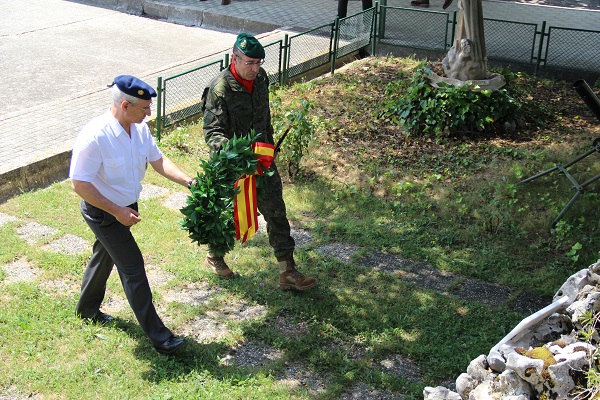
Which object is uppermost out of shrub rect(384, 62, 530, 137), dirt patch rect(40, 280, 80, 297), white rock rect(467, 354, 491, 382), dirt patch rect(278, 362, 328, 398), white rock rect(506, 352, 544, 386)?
white rock rect(506, 352, 544, 386)

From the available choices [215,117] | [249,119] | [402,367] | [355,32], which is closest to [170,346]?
[402,367]

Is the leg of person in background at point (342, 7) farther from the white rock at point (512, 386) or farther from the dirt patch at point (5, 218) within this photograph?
the white rock at point (512, 386)

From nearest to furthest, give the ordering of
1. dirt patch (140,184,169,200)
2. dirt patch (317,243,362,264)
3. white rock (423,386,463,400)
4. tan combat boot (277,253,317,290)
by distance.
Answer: white rock (423,386,463,400) → tan combat boot (277,253,317,290) → dirt patch (317,243,362,264) → dirt patch (140,184,169,200)

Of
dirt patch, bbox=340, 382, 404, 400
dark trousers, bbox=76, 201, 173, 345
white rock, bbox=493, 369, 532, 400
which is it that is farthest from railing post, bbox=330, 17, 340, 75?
white rock, bbox=493, 369, 532, 400

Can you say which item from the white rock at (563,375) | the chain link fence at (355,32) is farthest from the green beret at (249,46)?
the chain link fence at (355,32)

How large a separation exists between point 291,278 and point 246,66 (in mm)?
1854

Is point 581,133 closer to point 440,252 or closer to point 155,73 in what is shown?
point 440,252

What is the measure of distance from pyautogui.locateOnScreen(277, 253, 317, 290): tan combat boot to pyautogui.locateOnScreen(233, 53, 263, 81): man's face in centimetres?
159

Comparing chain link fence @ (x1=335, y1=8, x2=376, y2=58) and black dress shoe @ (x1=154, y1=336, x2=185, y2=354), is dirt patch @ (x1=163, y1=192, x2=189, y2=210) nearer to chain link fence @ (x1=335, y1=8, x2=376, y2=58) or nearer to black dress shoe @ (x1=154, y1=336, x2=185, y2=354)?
black dress shoe @ (x1=154, y1=336, x2=185, y2=354)

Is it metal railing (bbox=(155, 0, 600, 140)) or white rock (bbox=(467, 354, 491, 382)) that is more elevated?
white rock (bbox=(467, 354, 491, 382))

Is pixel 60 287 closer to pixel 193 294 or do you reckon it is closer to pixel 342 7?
pixel 193 294

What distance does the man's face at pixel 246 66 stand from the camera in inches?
239

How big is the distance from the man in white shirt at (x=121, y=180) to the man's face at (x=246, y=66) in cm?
100

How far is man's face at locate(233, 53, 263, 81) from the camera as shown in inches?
239
